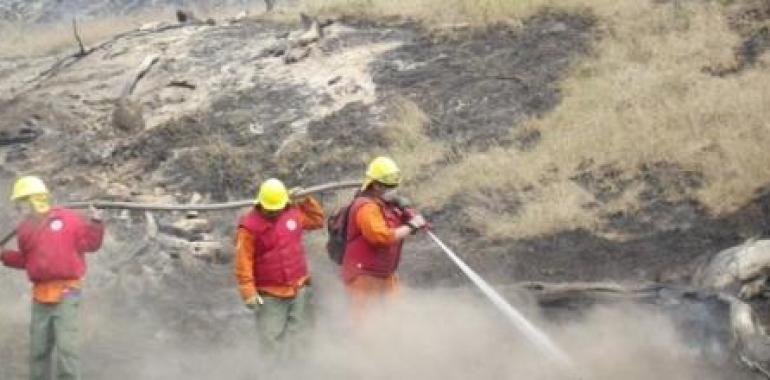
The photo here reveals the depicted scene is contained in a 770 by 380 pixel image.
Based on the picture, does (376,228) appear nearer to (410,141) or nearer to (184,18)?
(410,141)

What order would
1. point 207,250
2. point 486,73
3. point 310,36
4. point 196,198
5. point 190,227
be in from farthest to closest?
point 310,36, point 486,73, point 196,198, point 190,227, point 207,250

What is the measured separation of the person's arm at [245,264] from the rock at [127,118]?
325 inches

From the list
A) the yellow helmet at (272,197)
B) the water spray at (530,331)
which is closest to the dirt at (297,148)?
the water spray at (530,331)

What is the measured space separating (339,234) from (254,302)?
0.78 metres

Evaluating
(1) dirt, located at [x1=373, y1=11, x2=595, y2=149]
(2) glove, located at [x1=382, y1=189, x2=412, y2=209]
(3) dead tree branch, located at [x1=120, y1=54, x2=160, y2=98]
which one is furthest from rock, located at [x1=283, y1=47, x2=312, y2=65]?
(2) glove, located at [x1=382, y1=189, x2=412, y2=209]

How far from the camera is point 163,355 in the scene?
29.0ft

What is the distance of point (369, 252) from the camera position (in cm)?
725

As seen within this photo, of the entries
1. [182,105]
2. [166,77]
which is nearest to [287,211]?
[182,105]

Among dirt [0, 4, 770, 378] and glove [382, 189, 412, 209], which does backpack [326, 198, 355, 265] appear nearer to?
glove [382, 189, 412, 209]

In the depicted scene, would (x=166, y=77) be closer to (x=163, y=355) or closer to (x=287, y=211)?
(x=163, y=355)

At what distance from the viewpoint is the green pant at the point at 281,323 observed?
287 inches

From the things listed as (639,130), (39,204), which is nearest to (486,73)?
(639,130)

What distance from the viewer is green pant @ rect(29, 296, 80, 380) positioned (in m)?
7.23

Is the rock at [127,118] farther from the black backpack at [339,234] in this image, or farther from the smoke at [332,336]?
the black backpack at [339,234]
